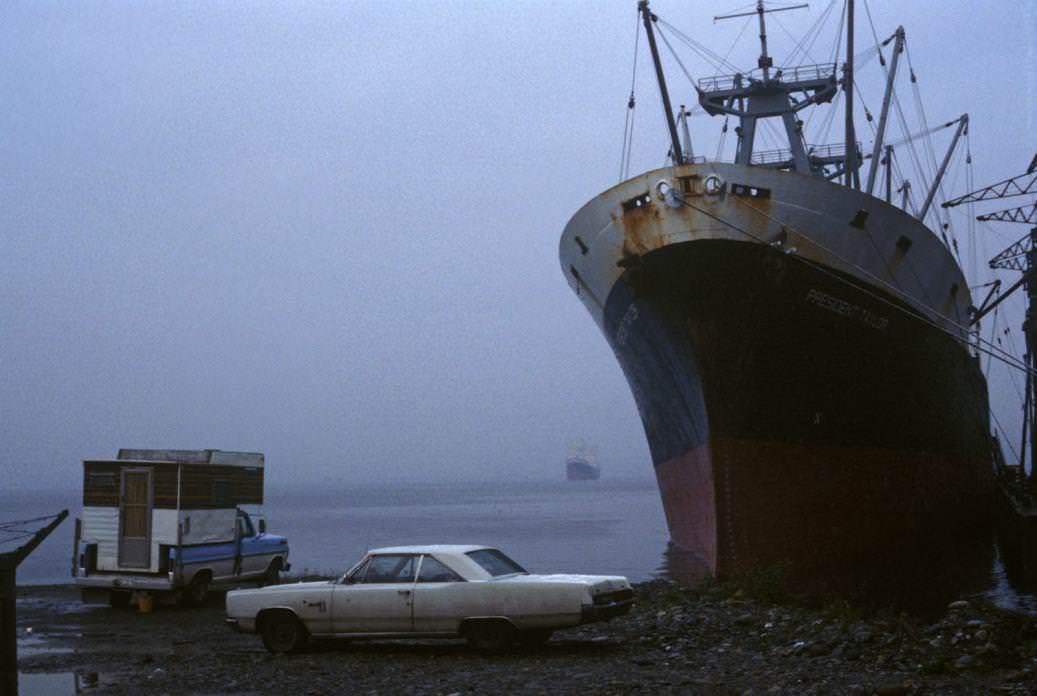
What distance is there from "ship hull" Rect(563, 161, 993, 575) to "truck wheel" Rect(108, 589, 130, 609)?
11.7 m

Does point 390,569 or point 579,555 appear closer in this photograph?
point 390,569

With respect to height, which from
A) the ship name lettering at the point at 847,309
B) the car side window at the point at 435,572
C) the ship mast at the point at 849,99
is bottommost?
the car side window at the point at 435,572

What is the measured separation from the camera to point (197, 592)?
811 inches

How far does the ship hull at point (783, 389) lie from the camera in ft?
72.8

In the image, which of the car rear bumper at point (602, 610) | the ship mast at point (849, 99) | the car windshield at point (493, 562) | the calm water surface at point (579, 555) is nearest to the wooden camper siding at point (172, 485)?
the car windshield at point (493, 562)

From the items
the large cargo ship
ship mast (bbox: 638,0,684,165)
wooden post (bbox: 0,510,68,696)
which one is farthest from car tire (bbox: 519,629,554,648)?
ship mast (bbox: 638,0,684,165)

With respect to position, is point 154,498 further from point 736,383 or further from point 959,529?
point 959,529

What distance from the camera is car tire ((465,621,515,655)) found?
12688 millimetres

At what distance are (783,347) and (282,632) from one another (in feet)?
42.5

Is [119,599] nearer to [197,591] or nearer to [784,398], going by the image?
[197,591]

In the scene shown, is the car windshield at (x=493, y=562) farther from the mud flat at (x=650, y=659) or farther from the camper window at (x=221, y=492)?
the camper window at (x=221, y=492)

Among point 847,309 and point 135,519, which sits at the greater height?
point 847,309

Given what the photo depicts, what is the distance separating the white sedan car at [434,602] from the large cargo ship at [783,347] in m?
9.42

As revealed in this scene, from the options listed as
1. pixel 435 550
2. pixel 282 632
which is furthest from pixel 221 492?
pixel 435 550
